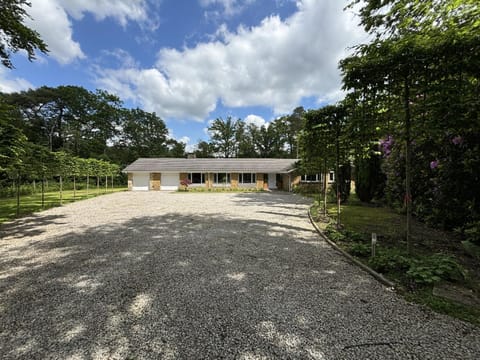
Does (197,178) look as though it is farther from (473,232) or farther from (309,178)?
(473,232)

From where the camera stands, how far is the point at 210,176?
25.5 metres

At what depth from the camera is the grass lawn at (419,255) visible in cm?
294

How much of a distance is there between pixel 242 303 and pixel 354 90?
15.0 ft

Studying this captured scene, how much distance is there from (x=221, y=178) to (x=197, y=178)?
2771 millimetres

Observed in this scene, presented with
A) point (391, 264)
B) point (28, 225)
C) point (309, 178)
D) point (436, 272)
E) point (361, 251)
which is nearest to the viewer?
point (436, 272)

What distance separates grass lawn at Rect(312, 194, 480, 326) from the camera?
2938 mm

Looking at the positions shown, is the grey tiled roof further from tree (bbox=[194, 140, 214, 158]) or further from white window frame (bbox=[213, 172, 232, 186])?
tree (bbox=[194, 140, 214, 158])

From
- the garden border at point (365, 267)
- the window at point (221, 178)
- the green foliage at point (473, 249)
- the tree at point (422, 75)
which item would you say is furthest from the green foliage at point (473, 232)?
the window at point (221, 178)

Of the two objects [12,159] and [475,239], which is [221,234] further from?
[12,159]

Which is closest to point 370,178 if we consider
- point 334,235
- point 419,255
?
point 334,235

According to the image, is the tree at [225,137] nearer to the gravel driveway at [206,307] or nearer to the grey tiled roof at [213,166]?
the grey tiled roof at [213,166]

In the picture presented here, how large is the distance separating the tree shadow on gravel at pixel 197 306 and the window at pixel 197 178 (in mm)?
20292

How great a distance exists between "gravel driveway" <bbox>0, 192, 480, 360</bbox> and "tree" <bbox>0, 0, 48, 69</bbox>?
5857 mm

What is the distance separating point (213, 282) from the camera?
3652mm
